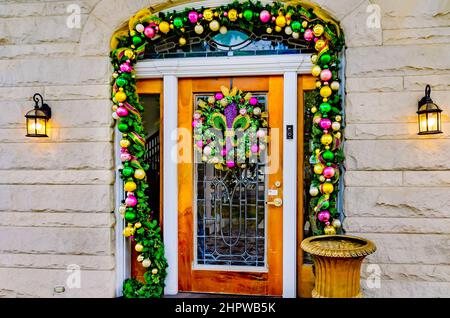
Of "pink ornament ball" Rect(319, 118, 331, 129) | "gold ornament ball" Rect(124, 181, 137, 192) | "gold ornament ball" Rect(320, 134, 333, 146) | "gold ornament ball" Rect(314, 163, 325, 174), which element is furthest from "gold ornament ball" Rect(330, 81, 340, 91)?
"gold ornament ball" Rect(124, 181, 137, 192)

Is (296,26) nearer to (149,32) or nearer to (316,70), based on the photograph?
(316,70)

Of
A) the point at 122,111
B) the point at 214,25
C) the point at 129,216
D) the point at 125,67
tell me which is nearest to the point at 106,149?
the point at 122,111

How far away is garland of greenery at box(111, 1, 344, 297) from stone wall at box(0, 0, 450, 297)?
104mm

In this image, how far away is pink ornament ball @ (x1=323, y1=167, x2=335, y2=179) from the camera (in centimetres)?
254

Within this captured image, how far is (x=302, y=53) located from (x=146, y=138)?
4.86 ft

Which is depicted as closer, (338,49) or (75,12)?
(338,49)

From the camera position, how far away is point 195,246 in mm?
2934

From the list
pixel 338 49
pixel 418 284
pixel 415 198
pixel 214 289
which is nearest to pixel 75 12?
pixel 338 49

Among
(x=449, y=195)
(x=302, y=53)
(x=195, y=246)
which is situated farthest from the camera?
(x=195, y=246)

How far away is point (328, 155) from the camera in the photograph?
8.33 feet

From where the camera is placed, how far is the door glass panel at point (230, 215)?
285 cm

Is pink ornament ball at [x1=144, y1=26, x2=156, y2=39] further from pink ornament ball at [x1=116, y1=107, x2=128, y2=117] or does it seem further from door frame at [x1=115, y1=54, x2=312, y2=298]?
pink ornament ball at [x1=116, y1=107, x2=128, y2=117]

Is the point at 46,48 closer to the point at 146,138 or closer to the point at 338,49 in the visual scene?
the point at 146,138

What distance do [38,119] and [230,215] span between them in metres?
1.76
